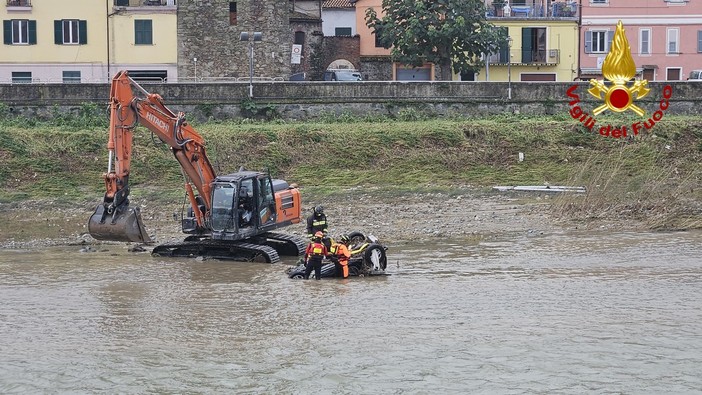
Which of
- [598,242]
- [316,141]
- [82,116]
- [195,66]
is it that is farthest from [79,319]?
[195,66]

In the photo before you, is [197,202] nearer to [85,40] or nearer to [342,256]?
[342,256]

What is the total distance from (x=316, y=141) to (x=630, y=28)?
72.3 ft

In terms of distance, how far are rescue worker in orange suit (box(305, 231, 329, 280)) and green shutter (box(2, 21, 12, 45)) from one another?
3215cm

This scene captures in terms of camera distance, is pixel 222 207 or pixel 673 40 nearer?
pixel 222 207

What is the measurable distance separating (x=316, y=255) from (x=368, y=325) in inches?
138

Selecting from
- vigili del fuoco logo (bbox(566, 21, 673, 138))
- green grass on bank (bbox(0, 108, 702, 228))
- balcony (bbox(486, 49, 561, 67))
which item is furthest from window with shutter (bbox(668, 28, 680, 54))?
green grass on bank (bbox(0, 108, 702, 228))

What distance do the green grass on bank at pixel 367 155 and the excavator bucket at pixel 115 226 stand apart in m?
9.83

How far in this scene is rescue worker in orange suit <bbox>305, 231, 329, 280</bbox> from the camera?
71.3 feet

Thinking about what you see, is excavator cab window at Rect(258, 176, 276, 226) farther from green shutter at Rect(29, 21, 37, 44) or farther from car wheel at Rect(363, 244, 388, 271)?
green shutter at Rect(29, 21, 37, 44)

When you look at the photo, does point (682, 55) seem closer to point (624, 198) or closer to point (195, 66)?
point (195, 66)

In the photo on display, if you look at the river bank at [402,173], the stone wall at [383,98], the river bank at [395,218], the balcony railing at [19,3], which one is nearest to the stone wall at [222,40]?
the balcony railing at [19,3]

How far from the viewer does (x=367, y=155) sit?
37344 mm

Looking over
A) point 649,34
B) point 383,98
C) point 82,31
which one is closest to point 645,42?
point 649,34

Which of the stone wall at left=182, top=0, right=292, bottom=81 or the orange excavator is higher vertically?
the stone wall at left=182, top=0, right=292, bottom=81
